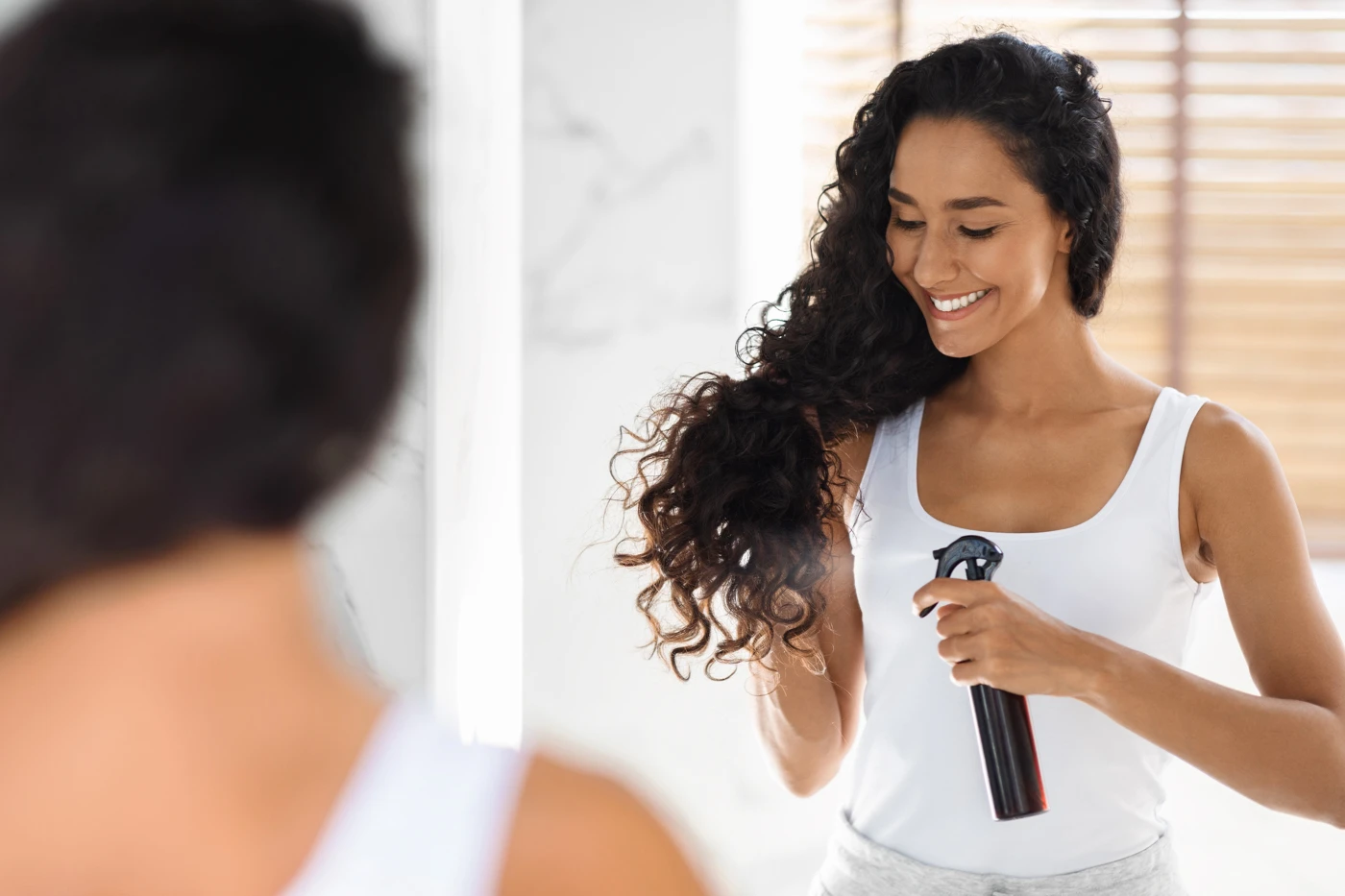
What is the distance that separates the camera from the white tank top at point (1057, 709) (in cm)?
87

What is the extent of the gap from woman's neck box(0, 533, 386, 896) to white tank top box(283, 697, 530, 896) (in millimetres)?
12

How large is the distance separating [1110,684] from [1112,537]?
0.14 m

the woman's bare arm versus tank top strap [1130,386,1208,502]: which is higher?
tank top strap [1130,386,1208,502]

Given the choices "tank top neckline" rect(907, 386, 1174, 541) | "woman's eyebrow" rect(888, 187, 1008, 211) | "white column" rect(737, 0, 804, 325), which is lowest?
"tank top neckline" rect(907, 386, 1174, 541)

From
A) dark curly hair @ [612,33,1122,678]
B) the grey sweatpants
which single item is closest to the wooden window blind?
dark curly hair @ [612,33,1122,678]

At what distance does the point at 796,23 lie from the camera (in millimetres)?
1373

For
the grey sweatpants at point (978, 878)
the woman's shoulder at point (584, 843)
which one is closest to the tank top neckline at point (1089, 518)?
the grey sweatpants at point (978, 878)

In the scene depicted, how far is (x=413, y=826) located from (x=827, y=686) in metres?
0.77

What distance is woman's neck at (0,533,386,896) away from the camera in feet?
0.82

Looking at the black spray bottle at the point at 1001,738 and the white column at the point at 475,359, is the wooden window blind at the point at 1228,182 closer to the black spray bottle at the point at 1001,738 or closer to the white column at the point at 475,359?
the white column at the point at 475,359

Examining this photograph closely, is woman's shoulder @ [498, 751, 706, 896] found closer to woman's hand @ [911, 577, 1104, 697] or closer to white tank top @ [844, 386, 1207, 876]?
woman's hand @ [911, 577, 1104, 697]

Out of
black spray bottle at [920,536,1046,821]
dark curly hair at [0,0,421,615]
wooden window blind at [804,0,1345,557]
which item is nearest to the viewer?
dark curly hair at [0,0,421,615]

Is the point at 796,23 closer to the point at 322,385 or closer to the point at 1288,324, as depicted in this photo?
the point at 1288,324

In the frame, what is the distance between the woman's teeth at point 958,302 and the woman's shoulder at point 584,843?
70cm
